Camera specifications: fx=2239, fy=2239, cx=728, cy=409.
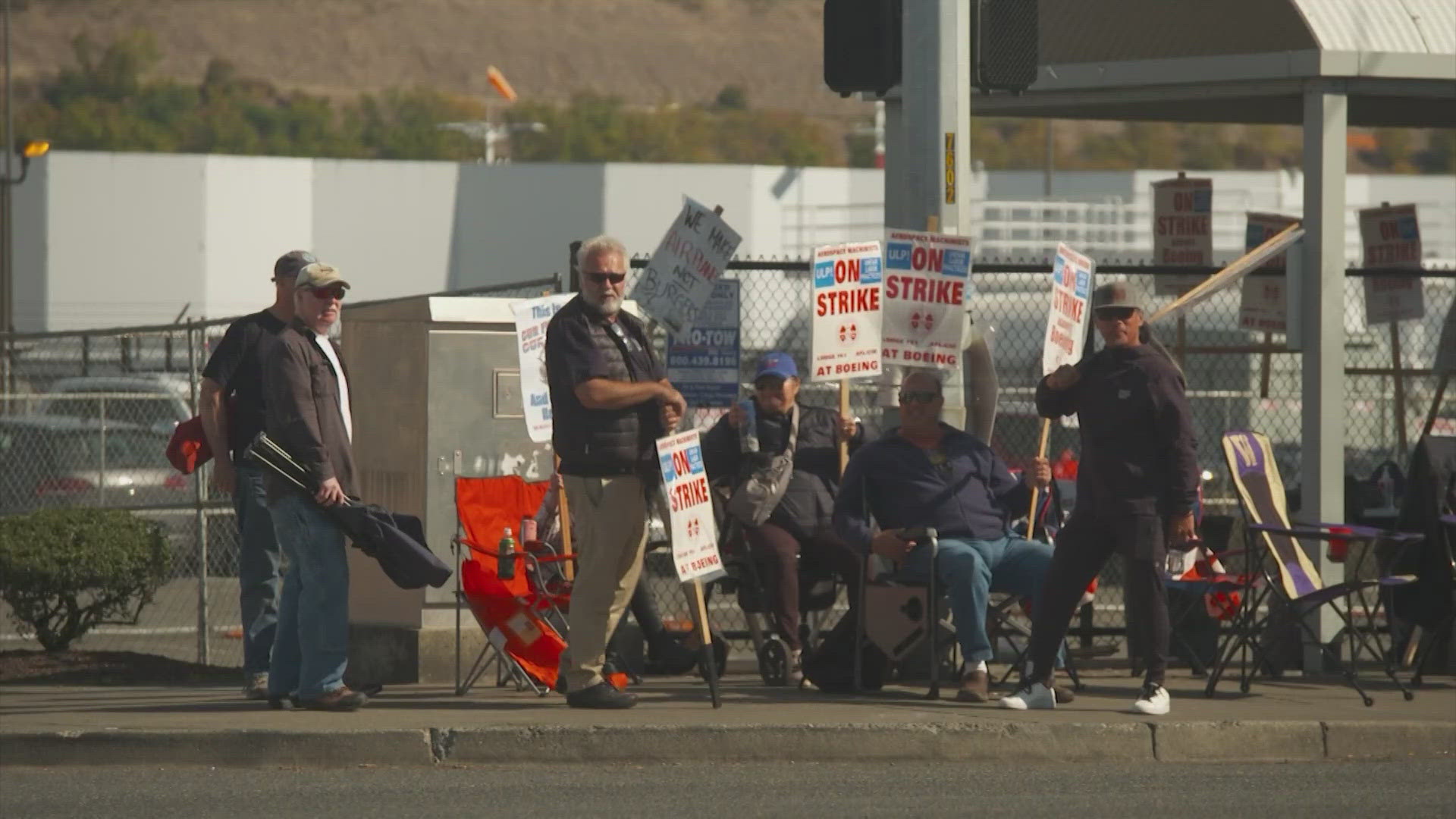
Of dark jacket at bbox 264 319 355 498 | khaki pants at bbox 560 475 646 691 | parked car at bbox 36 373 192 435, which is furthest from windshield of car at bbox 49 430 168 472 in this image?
khaki pants at bbox 560 475 646 691

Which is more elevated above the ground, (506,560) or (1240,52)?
(1240,52)

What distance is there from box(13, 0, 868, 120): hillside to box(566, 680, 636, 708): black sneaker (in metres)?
111

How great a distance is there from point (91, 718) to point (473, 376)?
2573 mm

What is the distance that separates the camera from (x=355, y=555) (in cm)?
1089

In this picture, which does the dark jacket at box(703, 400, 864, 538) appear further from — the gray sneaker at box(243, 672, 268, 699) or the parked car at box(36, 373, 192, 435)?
the parked car at box(36, 373, 192, 435)

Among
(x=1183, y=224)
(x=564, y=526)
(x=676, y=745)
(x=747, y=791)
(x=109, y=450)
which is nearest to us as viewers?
(x=747, y=791)

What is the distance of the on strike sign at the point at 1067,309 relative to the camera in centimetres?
1028

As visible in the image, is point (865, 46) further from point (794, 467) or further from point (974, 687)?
point (974, 687)

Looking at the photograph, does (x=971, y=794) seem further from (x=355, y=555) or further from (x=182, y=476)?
(x=182, y=476)

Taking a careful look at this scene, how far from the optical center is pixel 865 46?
10.0 m

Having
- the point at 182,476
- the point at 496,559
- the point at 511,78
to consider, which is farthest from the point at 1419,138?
the point at 496,559

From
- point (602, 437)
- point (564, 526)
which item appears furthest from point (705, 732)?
point (564, 526)

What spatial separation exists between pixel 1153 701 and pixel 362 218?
38.8 m

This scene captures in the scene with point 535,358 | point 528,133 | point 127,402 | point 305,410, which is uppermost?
point 528,133
